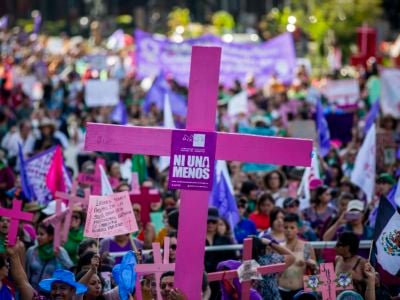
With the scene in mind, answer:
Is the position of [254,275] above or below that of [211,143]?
below

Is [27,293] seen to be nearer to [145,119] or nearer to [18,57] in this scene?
[145,119]

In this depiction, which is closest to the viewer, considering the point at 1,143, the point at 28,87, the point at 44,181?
the point at 44,181

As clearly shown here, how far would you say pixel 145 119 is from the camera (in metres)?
20.9

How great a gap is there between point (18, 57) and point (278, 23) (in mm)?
16370

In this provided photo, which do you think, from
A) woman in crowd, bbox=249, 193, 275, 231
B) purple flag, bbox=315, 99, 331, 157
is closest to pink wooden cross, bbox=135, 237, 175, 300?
woman in crowd, bbox=249, 193, 275, 231

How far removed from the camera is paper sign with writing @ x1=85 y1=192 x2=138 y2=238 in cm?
959

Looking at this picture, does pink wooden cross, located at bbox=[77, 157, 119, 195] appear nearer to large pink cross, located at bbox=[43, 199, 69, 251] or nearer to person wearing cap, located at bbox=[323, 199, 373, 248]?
large pink cross, located at bbox=[43, 199, 69, 251]

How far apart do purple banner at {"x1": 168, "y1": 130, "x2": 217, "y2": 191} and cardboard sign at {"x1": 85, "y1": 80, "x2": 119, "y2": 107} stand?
13421 mm

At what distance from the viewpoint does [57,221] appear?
11609 millimetres

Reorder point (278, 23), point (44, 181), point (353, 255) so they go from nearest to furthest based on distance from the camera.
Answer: point (353, 255)
point (44, 181)
point (278, 23)

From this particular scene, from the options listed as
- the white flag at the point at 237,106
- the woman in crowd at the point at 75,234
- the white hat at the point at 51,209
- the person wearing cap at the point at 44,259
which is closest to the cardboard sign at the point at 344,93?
the white flag at the point at 237,106

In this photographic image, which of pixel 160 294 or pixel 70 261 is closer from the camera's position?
pixel 160 294

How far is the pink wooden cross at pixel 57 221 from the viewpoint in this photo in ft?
36.8

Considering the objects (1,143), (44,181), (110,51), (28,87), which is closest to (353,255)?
(44,181)
